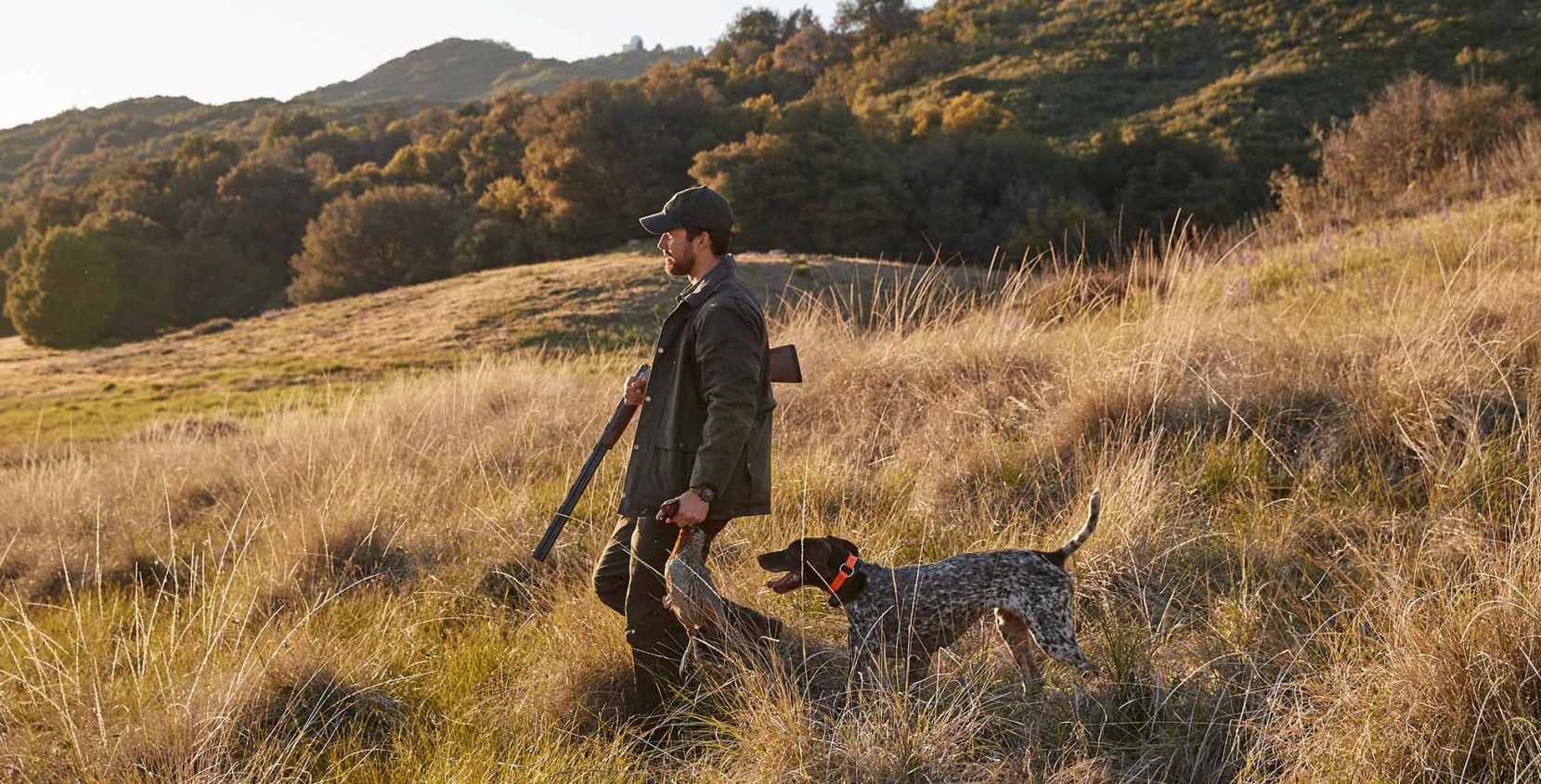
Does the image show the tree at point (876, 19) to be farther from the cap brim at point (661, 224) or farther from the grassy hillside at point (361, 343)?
the cap brim at point (661, 224)

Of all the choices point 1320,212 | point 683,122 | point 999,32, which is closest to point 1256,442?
point 1320,212

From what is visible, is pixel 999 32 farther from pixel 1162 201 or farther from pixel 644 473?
pixel 644 473

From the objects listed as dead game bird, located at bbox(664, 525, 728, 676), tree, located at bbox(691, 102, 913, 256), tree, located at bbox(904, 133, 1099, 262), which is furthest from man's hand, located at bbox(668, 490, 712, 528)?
tree, located at bbox(691, 102, 913, 256)

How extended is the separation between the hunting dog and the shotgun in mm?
631

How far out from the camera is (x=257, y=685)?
11.9 feet

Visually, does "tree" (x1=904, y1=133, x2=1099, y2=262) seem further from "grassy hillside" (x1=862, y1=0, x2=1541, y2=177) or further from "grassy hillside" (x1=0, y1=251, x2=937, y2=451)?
"grassy hillside" (x1=0, y1=251, x2=937, y2=451)

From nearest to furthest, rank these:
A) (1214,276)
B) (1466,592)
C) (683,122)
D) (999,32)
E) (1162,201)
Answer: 1. (1466,592)
2. (1214,276)
3. (1162,201)
4. (683,122)
5. (999,32)

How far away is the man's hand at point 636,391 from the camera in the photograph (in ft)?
11.8

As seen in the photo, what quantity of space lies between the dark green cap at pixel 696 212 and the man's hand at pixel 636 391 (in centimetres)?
61

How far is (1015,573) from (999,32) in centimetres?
6413

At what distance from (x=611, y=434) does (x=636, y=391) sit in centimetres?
35

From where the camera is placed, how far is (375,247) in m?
44.4

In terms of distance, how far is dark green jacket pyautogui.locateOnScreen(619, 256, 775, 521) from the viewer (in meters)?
3.09

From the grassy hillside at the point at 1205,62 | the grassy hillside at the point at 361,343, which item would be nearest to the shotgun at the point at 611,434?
the grassy hillside at the point at 361,343
